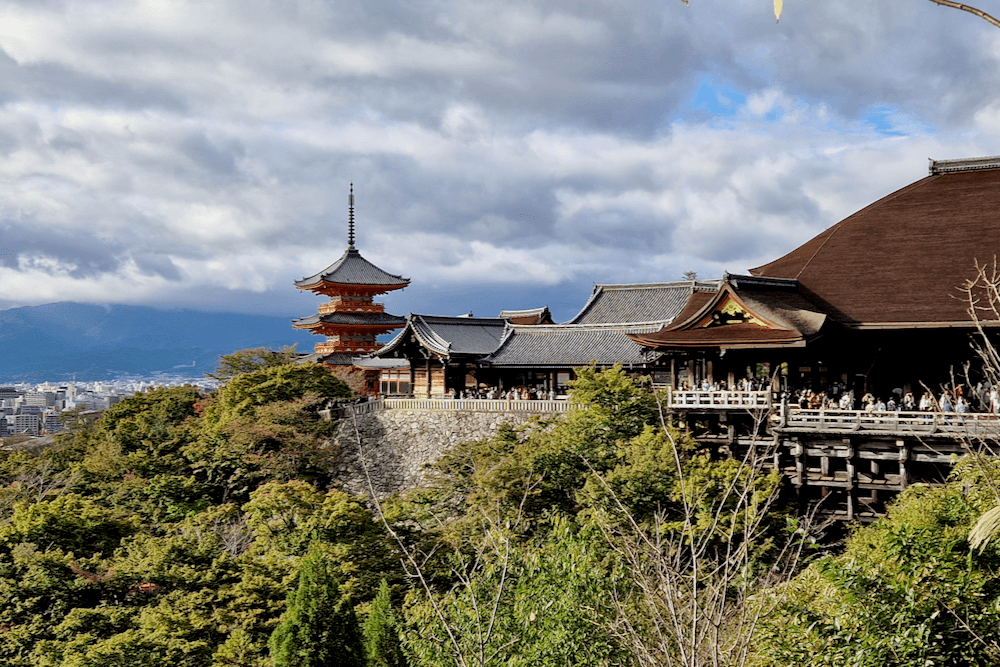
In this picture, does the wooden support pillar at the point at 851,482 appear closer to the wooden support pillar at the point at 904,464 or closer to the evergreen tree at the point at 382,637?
the wooden support pillar at the point at 904,464

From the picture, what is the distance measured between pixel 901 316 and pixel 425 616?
1660cm

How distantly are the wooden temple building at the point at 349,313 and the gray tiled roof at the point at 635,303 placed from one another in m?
17.1

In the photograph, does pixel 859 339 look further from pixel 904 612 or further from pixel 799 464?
pixel 904 612

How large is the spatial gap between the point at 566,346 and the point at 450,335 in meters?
5.46

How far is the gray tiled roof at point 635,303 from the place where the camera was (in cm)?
3603

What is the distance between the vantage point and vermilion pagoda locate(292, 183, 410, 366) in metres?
52.0

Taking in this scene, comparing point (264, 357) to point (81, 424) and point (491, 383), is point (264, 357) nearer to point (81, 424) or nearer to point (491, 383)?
point (81, 424)

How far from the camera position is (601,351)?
33188mm

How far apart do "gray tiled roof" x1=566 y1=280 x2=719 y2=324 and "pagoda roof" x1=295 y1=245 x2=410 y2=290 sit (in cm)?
A: 1870

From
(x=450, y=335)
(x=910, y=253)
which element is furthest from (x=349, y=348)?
(x=910, y=253)

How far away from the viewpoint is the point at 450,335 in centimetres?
3703

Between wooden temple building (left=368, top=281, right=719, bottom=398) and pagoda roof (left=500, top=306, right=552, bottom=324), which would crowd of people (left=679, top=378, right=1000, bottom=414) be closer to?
wooden temple building (left=368, top=281, right=719, bottom=398)

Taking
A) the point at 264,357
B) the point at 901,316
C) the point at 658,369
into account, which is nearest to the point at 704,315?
the point at 901,316

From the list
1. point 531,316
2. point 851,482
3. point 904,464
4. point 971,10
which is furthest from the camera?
point 531,316
